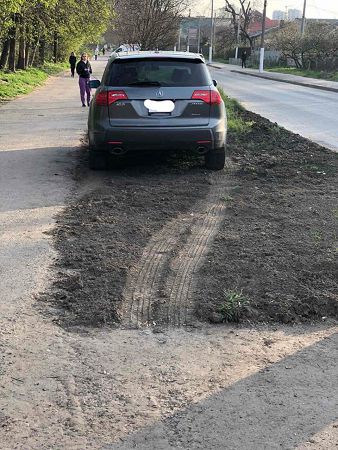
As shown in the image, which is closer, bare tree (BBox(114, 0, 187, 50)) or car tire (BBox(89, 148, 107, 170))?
car tire (BBox(89, 148, 107, 170))

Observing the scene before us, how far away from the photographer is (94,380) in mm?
3148

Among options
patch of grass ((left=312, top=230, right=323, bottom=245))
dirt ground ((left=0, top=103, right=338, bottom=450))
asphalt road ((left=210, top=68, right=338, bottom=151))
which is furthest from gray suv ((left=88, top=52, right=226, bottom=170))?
asphalt road ((left=210, top=68, right=338, bottom=151))

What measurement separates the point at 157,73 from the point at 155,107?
1.68 ft

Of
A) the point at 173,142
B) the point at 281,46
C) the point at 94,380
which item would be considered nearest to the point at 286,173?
the point at 173,142

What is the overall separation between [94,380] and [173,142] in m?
4.91

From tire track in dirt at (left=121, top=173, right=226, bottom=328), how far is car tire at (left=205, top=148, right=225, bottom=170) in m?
2.04

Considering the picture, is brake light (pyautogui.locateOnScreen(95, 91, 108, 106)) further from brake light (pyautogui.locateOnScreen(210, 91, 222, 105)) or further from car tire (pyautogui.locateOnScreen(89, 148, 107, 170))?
brake light (pyautogui.locateOnScreen(210, 91, 222, 105))

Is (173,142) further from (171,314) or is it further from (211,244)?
(171,314)

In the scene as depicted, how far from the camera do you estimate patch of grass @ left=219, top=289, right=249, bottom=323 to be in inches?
153

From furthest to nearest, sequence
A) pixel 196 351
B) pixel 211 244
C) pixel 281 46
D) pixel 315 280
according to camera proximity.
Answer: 1. pixel 281 46
2. pixel 211 244
3. pixel 315 280
4. pixel 196 351

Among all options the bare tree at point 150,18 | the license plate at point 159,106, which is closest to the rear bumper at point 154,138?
the license plate at point 159,106

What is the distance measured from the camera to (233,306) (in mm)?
3939

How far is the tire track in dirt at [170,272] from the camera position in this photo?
12.9 feet

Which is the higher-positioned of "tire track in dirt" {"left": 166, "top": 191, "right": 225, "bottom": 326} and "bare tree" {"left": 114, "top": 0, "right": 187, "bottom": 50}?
"bare tree" {"left": 114, "top": 0, "right": 187, "bottom": 50}
